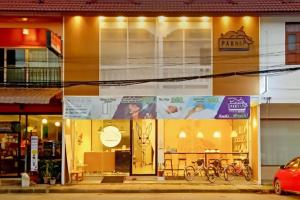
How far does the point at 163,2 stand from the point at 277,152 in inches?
341

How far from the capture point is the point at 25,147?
29.3 meters

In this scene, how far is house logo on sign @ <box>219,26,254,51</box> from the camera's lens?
28188 millimetres

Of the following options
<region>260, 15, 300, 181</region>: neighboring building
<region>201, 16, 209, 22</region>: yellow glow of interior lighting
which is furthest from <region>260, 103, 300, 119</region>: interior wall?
<region>201, 16, 209, 22</region>: yellow glow of interior lighting

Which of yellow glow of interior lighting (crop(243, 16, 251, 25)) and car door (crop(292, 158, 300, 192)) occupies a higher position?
yellow glow of interior lighting (crop(243, 16, 251, 25))

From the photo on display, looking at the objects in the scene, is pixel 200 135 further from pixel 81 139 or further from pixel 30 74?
pixel 30 74

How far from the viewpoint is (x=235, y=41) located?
28.3m

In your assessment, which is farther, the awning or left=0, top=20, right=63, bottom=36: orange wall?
left=0, top=20, right=63, bottom=36: orange wall

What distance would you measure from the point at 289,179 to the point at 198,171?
7420mm

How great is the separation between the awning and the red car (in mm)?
10174

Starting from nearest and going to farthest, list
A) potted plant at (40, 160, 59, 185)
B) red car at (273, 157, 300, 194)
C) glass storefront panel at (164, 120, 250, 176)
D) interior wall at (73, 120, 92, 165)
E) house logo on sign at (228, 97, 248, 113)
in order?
red car at (273, 157, 300, 194) → house logo on sign at (228, 97, 248, 113) → potted plant at (40, 160, 59, 185) → interior wall at (73, 120, 92, 165) → glass storefront panel at (164, 120, 250, 176)

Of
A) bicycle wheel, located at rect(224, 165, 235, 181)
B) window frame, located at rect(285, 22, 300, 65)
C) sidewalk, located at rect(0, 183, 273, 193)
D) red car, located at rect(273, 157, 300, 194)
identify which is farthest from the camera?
bicycle wheel, located at rect(224, 165, 235, 181)

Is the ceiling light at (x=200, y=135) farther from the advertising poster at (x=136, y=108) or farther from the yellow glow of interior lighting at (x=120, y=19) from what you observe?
the yellow glow of interior lighting at (x=120, y=19)

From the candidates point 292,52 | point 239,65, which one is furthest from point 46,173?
point 292,52

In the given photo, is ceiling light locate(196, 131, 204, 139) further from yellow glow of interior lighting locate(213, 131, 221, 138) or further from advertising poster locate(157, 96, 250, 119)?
advertising poster locate(157, 96, 250, 119)
